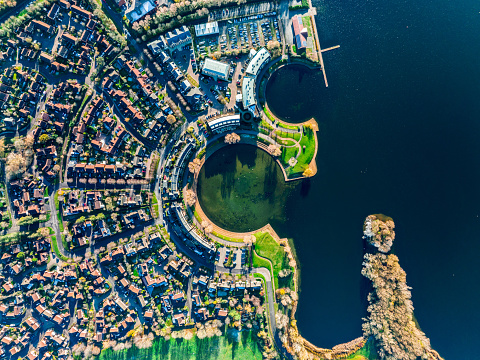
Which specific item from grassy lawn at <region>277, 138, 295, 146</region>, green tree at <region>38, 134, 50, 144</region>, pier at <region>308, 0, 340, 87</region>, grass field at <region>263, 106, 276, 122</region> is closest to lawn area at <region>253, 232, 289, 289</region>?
grassy lawn at <region>277, 138, 295, 146</region>

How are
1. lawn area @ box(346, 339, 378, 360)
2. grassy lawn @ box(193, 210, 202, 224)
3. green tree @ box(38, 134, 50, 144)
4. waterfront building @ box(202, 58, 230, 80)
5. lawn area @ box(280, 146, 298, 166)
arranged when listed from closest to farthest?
waterfront building @ box(202, 58, 230, 80), green tree @ box(38, 134, 50, 144), lawn area @ box(280, 146, 298, 166), grassy lawn @ box(193, 210, 202, 224), lawn area @ box(346, 339, 378, 360)

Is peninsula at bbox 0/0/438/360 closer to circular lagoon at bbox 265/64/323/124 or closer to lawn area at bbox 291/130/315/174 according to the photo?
lawn area at bbox 291/130/315/174

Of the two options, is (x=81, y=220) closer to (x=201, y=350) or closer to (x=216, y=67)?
(x=201, y=350)

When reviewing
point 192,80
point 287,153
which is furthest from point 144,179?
point 287,153

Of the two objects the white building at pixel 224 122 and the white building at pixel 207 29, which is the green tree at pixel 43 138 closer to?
the white building at pixel 224 122

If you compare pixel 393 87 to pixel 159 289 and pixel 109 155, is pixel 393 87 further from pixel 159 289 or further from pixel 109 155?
pixel 159 289

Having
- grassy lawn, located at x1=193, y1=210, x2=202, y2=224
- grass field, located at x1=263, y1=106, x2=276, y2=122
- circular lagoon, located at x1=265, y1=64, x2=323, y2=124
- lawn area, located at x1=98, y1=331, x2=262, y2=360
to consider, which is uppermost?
circular lagoon, located at x1=265, y1=64, x2=323, y2=124
